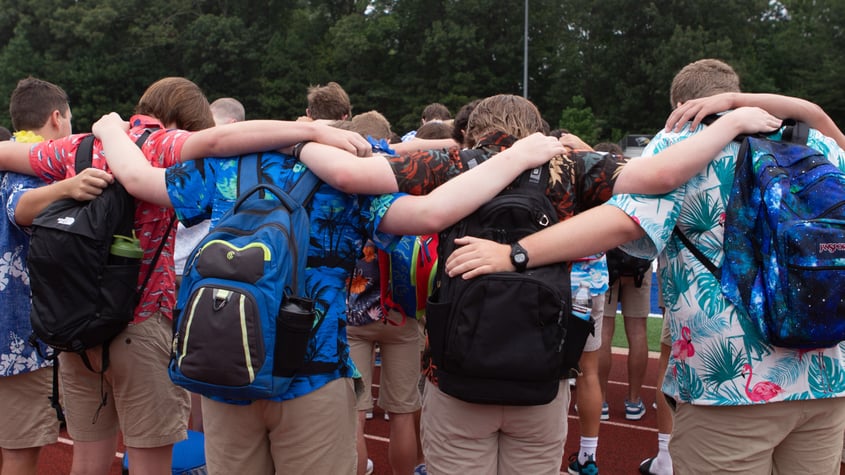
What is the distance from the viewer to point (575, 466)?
172 inches

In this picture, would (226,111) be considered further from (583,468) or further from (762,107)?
(762,107)

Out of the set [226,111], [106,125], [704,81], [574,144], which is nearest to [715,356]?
[704,81]

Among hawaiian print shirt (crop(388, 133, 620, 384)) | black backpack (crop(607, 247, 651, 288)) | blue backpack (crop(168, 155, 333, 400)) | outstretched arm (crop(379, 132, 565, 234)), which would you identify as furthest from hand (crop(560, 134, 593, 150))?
black backpack (crop(607, 247, 651, 288))

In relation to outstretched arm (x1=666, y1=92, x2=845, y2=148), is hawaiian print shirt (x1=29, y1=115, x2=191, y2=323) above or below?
below

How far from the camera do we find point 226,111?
5.72 meters

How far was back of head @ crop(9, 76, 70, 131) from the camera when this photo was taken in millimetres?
3602

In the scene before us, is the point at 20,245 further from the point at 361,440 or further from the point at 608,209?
the point at 608,209

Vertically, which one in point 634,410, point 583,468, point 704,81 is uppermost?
point 704,81

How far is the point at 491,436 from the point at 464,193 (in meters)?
0.89

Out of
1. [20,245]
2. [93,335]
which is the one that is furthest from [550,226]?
[20,245]

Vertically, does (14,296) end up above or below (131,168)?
below

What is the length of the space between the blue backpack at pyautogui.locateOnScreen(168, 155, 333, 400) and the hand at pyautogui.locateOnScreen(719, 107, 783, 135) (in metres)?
1.39

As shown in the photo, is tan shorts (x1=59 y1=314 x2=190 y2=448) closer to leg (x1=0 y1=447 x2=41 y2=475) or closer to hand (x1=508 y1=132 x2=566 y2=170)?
leg (x1=0 y1=447 x2=41 y2=475)

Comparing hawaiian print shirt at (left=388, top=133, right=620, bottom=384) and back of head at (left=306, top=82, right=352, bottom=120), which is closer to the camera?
hawaiian print shirt at (left=388, top=133, right=620, bottom=384)
